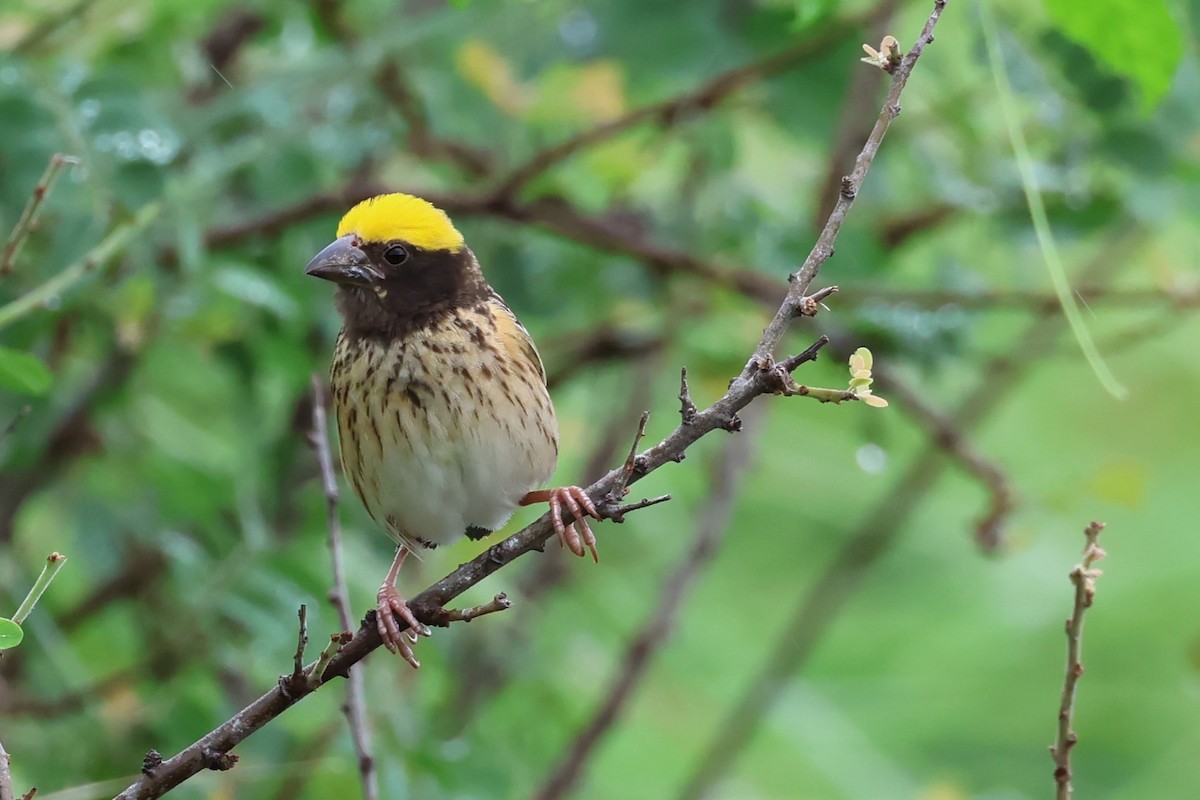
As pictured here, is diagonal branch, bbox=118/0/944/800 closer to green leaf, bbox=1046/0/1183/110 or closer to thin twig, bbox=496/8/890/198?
green leaf, bbox=1046/0/1183/110

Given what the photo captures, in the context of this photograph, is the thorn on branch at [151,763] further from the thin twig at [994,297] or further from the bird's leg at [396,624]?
the thin twig at [994,297]

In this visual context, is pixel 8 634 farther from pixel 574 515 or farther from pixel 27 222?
pixel 27 222

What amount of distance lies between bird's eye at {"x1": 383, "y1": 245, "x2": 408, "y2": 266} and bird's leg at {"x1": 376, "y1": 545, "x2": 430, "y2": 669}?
75cm

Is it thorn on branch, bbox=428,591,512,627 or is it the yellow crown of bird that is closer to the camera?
thorn on branch, bbox=428,591,512,627

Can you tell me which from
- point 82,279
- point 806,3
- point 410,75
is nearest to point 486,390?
point 82,279

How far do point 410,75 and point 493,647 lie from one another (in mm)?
1994

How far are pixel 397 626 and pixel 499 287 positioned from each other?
79.9 inches

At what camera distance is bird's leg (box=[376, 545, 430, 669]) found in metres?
2.75

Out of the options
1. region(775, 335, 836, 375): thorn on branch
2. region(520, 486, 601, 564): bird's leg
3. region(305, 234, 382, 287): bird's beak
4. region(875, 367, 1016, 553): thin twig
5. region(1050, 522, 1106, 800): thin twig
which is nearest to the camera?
region(775, 335, 836, 375): thorn on branch

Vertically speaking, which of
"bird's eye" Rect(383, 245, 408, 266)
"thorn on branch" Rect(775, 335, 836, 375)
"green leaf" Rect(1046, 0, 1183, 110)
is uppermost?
"green leaf" Rect(1046, 0, 1183, 110)

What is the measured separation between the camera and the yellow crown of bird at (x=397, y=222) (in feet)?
12.5

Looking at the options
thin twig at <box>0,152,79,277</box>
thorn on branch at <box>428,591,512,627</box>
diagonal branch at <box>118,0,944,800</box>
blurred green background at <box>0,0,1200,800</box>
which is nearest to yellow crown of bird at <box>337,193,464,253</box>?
blurred green background at <box>0,0,1200,800</box>

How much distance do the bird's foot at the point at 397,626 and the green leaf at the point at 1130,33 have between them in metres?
1.63

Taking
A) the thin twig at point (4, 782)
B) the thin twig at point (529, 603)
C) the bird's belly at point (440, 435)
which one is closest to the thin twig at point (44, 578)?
the thin twig at point (4, 782)
